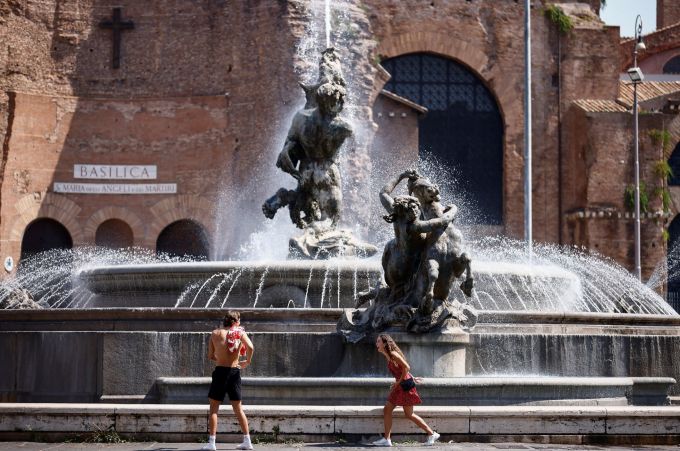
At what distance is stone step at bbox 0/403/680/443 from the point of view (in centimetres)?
897

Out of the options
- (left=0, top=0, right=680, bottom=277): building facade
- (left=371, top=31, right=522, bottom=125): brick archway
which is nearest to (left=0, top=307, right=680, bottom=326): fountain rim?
(left=0, top=0, right=680, bottom=277): building facade

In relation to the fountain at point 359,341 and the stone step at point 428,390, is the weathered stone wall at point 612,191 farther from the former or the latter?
the stone step at point 428,390

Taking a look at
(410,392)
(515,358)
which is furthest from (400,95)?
(410,392)

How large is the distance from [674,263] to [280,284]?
25.5 meters

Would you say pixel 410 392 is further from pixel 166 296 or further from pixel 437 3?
pixel 437 3

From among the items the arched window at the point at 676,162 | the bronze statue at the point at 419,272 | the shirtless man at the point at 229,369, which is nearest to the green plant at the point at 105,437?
the shirtless man at the point at 229,369

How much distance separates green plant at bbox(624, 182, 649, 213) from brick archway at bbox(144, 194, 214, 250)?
36.6ft

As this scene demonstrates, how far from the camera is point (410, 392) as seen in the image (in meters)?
8.81

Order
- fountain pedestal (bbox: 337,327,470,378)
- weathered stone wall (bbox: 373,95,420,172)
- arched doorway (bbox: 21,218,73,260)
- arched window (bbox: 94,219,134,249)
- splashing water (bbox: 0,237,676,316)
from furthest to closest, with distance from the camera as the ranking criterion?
weathered stone wall (bbox: 373,95,420,172) < arched window (bbox: 94,219,134,249) < arched doorway (bbox: 21,218,73,260) < splashing water (bbox: 0,237,676,316) < fountain pedestal (bbox: 337,327,470,378)

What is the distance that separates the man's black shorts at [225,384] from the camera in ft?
28.4

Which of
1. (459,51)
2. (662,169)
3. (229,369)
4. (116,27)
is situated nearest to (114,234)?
(116,27)

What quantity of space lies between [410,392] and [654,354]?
357cm

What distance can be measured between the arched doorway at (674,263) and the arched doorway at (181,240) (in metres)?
13.1

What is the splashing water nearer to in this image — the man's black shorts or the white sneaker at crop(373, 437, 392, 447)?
the white sneaker at crop(373, 437, 392, 447)
